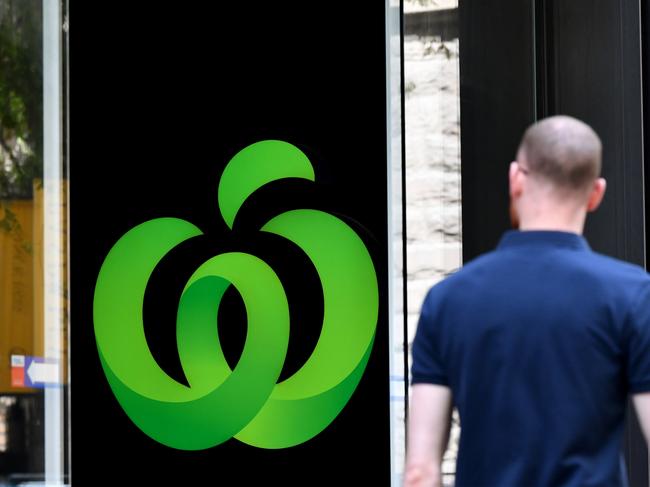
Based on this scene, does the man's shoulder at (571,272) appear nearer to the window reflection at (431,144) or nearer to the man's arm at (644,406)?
the man's arm at (644,406)

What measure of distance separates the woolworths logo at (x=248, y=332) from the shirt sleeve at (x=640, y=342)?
2755 millimetres

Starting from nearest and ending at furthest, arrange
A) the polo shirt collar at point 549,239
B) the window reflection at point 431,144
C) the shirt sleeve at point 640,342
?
1. the shirt sleeve at point 640,342
2. the polo shirt collar at point 549,239
3. the window reflection at point 431,144

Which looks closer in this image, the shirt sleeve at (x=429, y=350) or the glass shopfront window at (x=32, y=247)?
the shirt sleeve at (x=429, y=350)

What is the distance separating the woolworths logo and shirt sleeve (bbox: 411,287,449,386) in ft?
8.31

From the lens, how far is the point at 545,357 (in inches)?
97.2

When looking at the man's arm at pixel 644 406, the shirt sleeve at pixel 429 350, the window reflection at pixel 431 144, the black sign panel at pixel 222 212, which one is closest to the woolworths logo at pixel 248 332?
the black sign panel at pixel 222 212

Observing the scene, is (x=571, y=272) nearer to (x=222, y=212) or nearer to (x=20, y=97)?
(x=222, y=212)

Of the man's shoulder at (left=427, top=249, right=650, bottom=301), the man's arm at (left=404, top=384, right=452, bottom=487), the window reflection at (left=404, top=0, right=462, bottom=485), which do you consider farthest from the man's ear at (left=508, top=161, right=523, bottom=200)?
the window reflection at (left=404, top=0, right=462, bottom=485)

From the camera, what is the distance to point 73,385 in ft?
17.6

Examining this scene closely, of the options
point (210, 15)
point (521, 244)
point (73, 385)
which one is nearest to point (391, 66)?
point (210, 15)

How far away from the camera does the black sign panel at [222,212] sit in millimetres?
5184

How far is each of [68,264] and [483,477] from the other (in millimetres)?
3210

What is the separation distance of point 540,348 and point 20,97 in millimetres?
3635

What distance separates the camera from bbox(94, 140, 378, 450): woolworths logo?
5.19 metres
